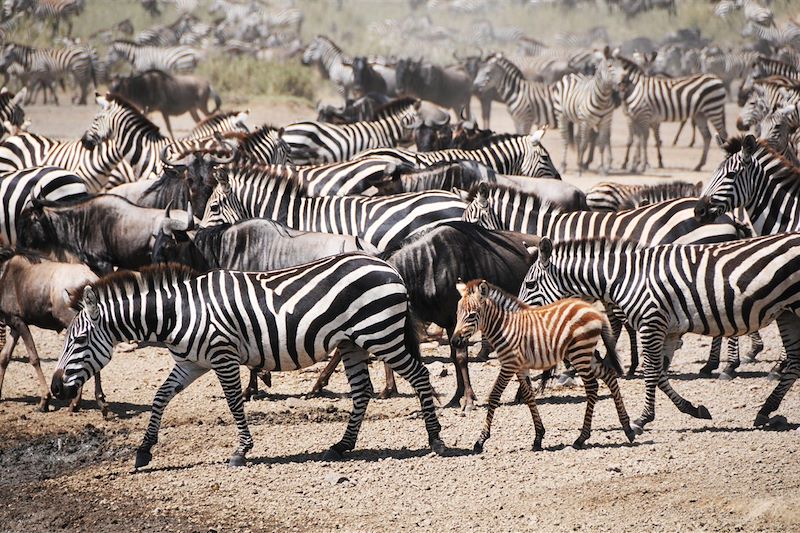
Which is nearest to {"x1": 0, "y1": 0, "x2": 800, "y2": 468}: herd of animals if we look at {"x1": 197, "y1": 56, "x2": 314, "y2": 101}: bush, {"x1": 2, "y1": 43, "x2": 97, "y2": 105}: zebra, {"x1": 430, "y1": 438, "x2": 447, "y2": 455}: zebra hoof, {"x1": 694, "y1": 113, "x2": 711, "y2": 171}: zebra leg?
{"x1": 430, "y1": 438, "x2": 447, "y2": 455}: zebra hoof

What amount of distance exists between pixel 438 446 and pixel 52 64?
85.7 feet

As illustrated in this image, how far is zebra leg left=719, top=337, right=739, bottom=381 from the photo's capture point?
9.69 meters

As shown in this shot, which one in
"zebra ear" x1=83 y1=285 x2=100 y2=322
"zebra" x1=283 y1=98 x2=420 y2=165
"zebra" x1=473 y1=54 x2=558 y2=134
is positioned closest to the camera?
"zebra ear" x1=83 y1=285 x2=100 y2=322

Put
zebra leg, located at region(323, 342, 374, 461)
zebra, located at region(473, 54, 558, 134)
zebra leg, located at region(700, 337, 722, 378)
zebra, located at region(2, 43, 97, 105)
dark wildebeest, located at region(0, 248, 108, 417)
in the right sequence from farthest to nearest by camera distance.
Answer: zebra, located at region(2, 43, 97, 105) < zebra, located at region(473, 54, 558, 134) < zebra leg, located at region(700, 337, 722, 378) < dark wildebeest, located at region(0, 248, 108, 417) < zebra leg, located at region(323, 342, 374, 461)

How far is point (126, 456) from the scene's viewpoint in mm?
8219

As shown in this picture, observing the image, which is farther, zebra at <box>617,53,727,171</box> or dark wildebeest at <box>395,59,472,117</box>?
dark wildebeest at <box>395,59,472,117</box>

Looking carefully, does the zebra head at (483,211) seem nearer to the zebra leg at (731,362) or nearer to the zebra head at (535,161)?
the zebra leg at (731,362)

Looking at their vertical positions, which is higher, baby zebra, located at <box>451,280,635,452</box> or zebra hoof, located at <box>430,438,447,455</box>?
baby zebra, located at <box>451,280,635,452</box>

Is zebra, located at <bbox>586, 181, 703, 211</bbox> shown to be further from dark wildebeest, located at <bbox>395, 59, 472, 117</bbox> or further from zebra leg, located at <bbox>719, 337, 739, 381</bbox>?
dark wildebeest, located at <bbox>395, 59, 472, 117</bbox>

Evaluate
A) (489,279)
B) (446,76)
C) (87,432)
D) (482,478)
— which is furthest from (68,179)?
(446,76)

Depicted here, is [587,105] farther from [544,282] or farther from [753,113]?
[544,282]

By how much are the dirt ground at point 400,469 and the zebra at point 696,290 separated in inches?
16.7

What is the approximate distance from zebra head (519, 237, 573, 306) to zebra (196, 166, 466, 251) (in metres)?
2.31

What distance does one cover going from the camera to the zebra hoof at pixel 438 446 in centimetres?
768
